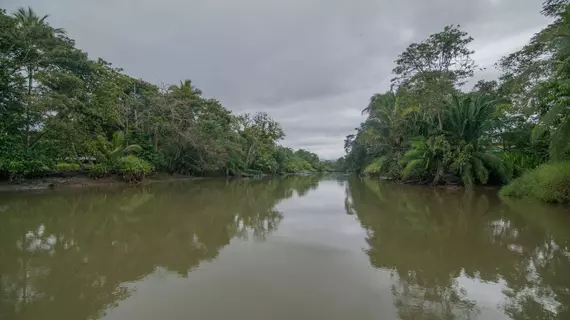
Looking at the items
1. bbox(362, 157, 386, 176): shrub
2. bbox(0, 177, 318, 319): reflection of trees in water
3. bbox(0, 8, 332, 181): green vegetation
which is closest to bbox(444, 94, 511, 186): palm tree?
bbox(362, 157, 386, 176): shrub

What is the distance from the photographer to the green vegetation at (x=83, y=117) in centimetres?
1165

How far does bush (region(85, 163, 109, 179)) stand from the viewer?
1429 cm

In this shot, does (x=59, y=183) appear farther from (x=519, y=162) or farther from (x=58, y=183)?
(x=519, y=162)

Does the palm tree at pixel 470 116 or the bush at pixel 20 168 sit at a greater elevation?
the palm tree at pixel 470 116

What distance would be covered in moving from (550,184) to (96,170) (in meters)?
17.6

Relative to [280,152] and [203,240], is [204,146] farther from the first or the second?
[280,152]

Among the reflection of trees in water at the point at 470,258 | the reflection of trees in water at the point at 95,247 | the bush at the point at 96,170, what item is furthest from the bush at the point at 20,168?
the reflection of trees in water at the point at 470,258

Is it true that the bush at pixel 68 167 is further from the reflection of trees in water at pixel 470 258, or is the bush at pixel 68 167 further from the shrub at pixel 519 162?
the shrub at pixel 519 162

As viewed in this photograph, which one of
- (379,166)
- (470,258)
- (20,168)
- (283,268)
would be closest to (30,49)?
(20,168)

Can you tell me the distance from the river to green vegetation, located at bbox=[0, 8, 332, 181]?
322 inches

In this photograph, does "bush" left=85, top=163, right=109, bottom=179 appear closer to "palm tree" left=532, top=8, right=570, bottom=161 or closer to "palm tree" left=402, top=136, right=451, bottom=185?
"palm tree" left=402, top=136, right=451, bottom=185

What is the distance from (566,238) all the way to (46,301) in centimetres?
645

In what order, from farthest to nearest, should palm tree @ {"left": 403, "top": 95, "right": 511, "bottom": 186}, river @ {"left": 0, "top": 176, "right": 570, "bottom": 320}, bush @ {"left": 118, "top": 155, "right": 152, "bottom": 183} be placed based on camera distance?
1. bush @ {"left": 118, "top": 155, "right": 152, "bottom": 183}
2. palm tree @ {"left": 403, "top": 95, "right": 511, "bottom": 186}
3. river @ {"left": 0, "top": 176, "right": 570, "bottom": 320}

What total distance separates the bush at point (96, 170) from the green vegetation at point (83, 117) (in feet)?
0.14
